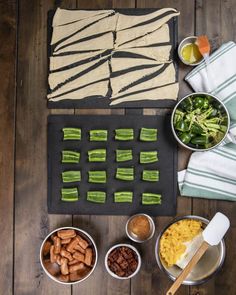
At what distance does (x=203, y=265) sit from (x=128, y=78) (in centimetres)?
58

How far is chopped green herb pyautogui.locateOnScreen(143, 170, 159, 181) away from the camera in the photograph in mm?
1247

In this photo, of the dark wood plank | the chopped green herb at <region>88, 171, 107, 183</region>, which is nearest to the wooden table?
the dark wood plank

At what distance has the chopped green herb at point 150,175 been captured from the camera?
4.09 feet

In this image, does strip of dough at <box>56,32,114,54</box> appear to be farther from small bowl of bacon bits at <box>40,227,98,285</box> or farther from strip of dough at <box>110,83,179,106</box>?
small bowl of bacon bits at <box>40,227,98,285</box>

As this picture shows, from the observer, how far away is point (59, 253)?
120 cm

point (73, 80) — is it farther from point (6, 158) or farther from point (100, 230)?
point (100, 230)

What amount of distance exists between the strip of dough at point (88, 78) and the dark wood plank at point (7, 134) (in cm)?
14

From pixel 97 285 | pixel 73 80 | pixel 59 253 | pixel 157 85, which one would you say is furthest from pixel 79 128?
pixel 97 285

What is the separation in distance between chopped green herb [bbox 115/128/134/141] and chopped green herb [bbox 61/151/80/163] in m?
Answer: 0.13

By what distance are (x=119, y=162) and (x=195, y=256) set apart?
0.35 metres

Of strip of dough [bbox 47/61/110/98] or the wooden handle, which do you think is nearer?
the wooden handle

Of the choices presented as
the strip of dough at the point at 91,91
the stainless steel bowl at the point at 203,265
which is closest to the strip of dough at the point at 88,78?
the strip of dough at the point at 91,91

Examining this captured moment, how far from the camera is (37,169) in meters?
1.29

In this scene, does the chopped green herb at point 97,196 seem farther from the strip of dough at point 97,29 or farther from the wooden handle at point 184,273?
the strip of dough at point 97,29
